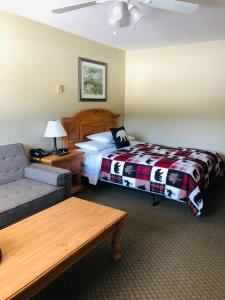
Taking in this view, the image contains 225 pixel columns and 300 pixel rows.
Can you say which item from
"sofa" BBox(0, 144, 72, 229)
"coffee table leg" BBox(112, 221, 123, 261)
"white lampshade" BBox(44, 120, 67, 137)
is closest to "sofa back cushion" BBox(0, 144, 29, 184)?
"sofa" BBox(0, 144, 72, 229)

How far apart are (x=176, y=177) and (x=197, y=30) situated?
210cm

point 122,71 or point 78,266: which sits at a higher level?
point 122,71

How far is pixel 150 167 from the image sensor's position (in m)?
3.01

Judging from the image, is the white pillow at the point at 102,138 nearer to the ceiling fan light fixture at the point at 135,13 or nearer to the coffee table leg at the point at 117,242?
the ceiling fan light fixture at the point at 135,13

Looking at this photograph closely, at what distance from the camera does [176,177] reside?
2795 millimetres

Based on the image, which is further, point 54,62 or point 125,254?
point 54,62

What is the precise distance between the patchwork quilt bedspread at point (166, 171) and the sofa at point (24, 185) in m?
0.80

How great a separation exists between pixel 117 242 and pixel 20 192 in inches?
42.4

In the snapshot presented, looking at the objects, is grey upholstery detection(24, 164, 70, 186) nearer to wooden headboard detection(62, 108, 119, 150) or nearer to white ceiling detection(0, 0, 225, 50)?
wooden headboard detection(62, 108, 119, 150)

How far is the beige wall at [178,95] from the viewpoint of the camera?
399 cm

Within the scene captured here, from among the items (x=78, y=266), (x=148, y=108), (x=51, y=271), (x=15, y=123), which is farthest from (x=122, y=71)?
(x=51, y=271)

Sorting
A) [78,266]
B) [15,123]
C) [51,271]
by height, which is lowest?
[78,266]

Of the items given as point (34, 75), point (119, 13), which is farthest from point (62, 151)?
point (119, 13)

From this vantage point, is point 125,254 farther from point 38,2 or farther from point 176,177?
point 38,2
